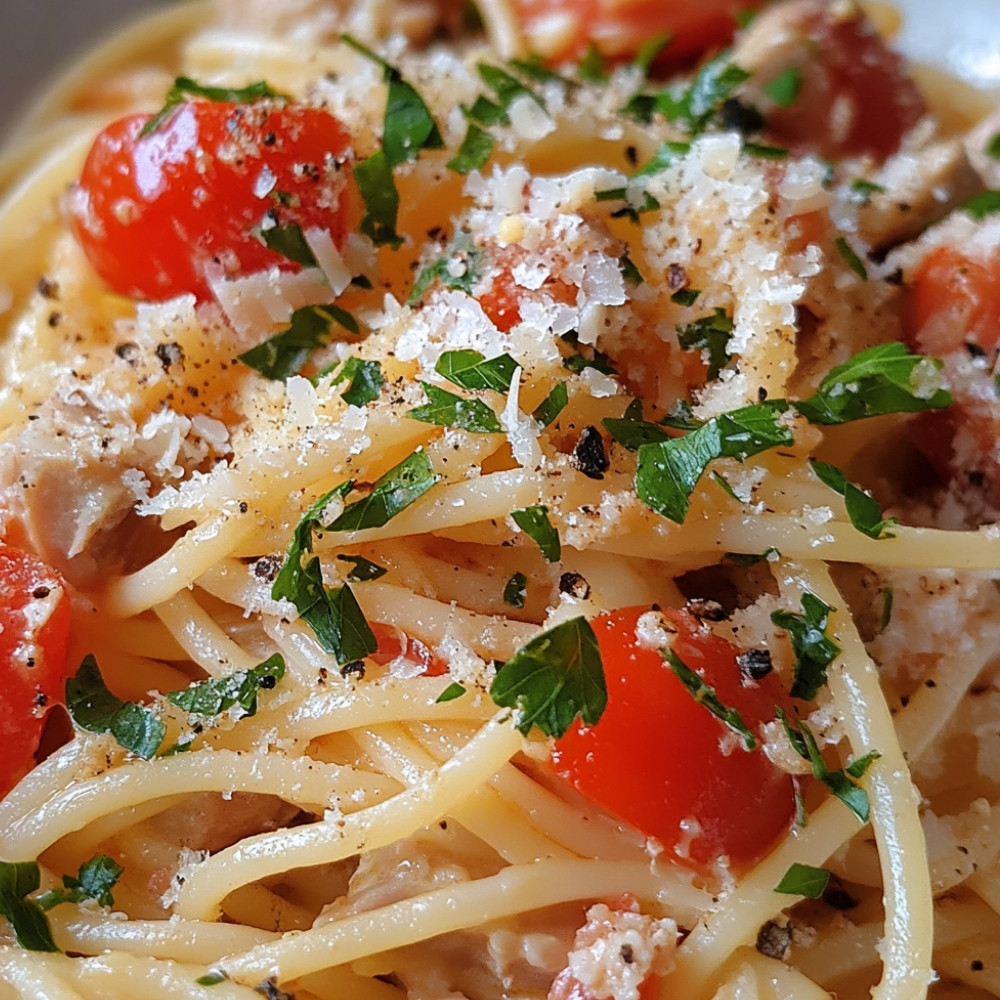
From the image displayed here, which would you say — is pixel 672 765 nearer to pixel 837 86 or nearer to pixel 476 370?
pixel 476 370

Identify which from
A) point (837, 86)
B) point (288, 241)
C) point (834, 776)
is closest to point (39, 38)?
point (288, 241)

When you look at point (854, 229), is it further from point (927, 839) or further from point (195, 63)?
point (195, 63)

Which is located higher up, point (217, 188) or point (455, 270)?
point (217, 188)

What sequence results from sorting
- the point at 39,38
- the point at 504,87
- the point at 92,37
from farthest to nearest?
1. the point at 92,37
2. the point at 39,38
3. the point at 504,87

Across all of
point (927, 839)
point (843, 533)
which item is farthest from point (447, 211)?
point (927, 839)

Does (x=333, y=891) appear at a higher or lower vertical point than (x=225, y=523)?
lower

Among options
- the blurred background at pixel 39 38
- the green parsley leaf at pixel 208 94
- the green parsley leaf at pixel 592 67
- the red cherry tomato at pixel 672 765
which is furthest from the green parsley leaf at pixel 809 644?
the blurred background at pixel 39 38
